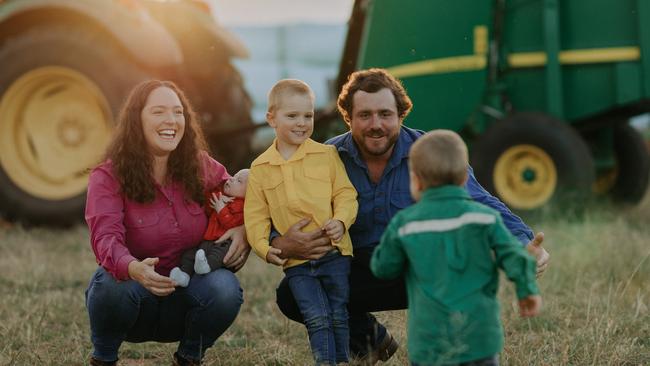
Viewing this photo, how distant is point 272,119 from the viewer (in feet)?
10.7

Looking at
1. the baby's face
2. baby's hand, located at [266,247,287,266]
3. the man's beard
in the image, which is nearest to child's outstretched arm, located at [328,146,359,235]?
the man's beard

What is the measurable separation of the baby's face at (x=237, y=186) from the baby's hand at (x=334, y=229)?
1.26ft

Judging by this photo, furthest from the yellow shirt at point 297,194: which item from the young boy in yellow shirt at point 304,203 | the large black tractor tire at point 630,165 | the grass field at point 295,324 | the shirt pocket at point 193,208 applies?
the large black tractor tire at point 630,165

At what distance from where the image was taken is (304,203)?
3.16 m

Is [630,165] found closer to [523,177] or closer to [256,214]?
[523,177]

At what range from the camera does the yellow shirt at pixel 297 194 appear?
3.15m

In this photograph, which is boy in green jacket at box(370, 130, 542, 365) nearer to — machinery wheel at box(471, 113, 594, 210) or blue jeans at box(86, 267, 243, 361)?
blue jeans at box(86, 267, 243, 361)

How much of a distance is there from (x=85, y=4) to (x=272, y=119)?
3535 millimetres

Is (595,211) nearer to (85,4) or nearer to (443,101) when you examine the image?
(443,101)

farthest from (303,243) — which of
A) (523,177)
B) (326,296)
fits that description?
(523,177)

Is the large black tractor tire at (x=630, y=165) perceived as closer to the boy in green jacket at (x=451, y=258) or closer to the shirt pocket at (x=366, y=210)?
the shirt pocket at (x=366, y=210)

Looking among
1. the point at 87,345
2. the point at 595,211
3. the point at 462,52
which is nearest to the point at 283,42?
the point at 462,52

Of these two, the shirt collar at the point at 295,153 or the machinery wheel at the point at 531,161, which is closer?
the shirt collar at the point at 295,153

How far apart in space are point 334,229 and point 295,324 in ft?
3.77
